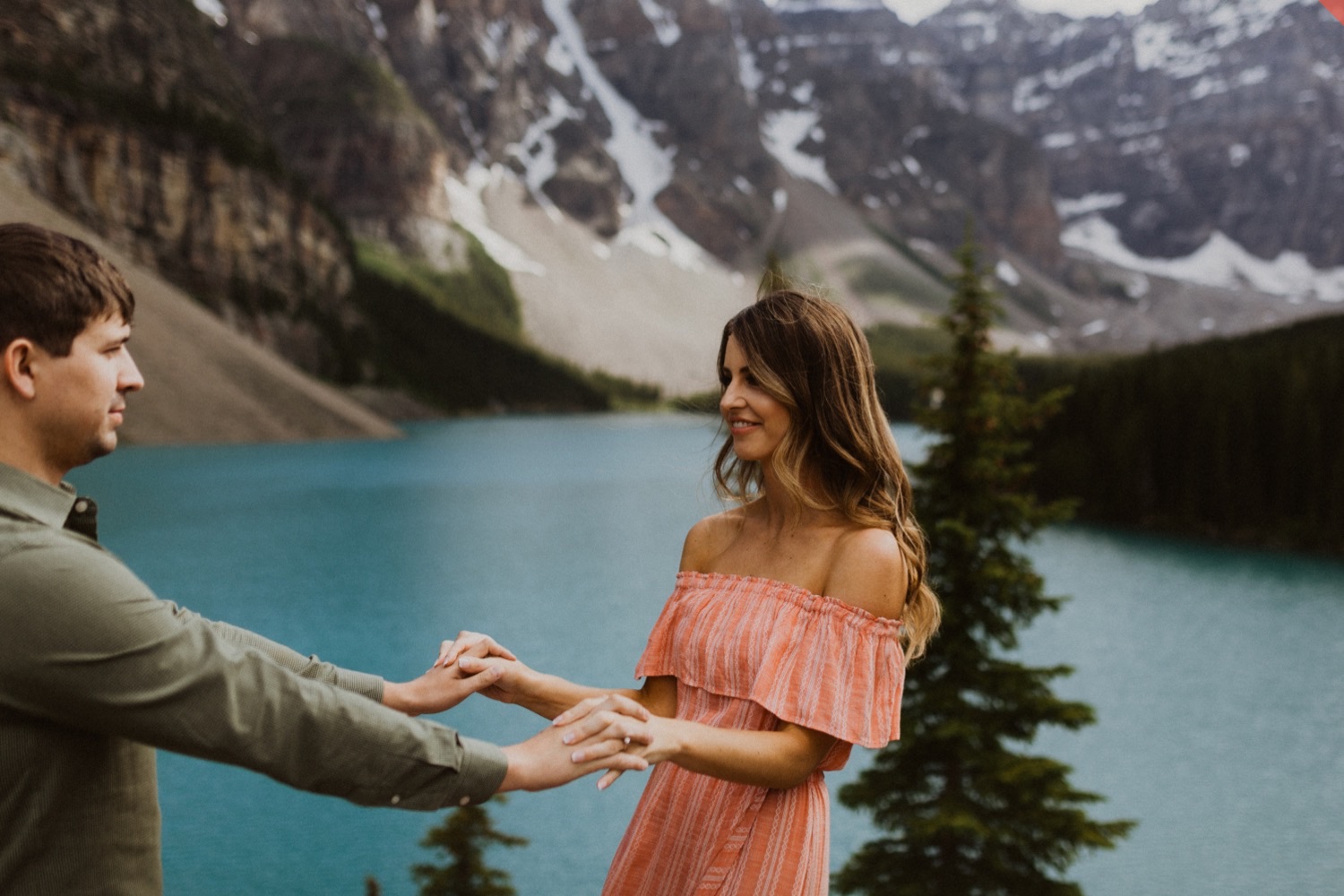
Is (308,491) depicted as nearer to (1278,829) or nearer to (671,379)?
(1278,829)

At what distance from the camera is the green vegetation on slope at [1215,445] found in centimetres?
4509

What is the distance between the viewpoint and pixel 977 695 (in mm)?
9555

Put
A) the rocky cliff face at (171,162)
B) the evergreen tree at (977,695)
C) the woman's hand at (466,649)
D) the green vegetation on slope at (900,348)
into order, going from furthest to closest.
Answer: the green vegetation on slope at (900,348) < the rocky cliff face at (171,162) < the evergreen tree at (977,695) < the woman's hand at (466,649)

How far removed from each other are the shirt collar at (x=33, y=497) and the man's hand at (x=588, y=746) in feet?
2.86

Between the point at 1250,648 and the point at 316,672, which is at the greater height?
the point at 1250,648

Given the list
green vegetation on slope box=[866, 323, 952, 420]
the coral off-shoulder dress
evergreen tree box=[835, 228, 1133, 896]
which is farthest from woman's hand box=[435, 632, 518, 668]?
green vegetation on slope box=[866, 323, 952, 420]

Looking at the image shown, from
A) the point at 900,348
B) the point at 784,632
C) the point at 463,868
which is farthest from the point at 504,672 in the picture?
the point at 900,348

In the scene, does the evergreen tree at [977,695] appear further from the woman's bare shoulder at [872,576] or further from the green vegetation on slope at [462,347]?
the green vegetation on slope at [462,347]

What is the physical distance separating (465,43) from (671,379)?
271ft

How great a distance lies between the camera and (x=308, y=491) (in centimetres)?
4366

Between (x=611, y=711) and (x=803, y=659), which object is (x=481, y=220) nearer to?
(x=803, y=659)

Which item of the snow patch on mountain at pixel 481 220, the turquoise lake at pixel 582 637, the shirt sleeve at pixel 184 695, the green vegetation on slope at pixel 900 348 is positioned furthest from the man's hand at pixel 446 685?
the snow patch on mountain at pixel 481 220

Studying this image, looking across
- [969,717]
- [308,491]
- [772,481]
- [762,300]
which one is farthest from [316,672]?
[308,491]

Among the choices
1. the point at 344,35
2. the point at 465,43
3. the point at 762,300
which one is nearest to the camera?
the point at 762,300
